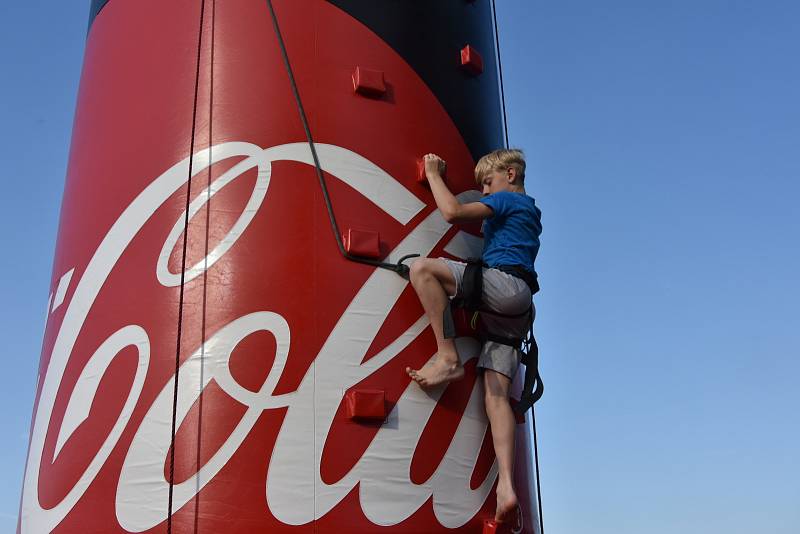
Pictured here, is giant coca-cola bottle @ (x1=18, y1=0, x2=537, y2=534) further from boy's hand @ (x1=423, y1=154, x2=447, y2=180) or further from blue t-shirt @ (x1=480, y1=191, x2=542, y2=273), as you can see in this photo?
blue t-shirt @ (x1=480, y1=191, x2=542, y2=273)

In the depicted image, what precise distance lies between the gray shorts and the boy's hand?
1.75 ft

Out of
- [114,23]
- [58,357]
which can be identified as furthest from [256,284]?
[114,23]

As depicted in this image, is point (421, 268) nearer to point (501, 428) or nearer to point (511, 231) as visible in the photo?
point (511, 231)

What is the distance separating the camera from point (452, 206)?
194 inches

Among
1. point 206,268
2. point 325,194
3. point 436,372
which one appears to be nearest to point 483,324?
point 436,372

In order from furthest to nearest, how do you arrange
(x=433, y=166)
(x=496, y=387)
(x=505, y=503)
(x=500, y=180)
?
1. (x=500, y=180)
2. (x=433, y=166)
3. (x=496, y=387)
4. (x=505, y=503)

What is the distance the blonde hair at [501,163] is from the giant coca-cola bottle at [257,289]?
148 mm

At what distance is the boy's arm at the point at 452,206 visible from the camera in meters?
4.92

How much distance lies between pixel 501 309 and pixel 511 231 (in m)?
0.47

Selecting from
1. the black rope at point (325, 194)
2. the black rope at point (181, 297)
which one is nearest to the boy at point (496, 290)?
the black rope at point (325, 194)

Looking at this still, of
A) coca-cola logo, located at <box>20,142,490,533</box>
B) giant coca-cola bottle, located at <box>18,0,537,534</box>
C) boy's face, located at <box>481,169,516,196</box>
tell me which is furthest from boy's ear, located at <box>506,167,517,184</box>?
coca-cola logo, located at <box>20,142,490,533</box>

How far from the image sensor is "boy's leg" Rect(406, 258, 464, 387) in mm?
4793

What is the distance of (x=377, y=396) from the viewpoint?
4590 millimetres

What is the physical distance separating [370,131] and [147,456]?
215cm
